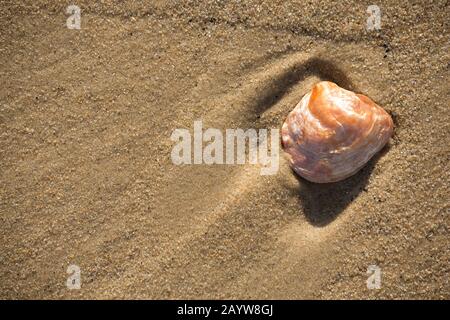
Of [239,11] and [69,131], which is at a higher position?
[239,11]

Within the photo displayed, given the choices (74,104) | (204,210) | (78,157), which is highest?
→ (74,104)

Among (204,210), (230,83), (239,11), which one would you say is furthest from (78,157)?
(239,11)

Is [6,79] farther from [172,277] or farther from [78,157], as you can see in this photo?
[172,277]

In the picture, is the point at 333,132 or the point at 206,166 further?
the point at 206,166

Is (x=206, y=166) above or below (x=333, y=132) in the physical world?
below
